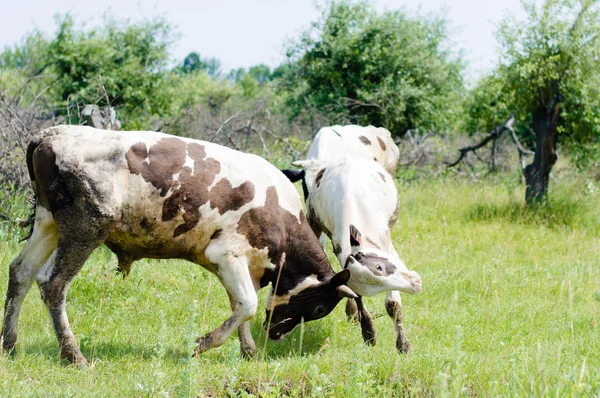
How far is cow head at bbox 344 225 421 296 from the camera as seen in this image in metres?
4.95

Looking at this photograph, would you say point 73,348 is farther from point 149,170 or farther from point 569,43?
point 569,43

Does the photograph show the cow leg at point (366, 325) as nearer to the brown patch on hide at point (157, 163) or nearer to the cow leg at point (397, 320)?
the cow leg at point (397, 320)

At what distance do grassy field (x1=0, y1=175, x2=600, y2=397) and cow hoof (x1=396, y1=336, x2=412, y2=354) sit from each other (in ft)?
0.52

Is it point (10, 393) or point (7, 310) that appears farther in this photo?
point (7, 310)

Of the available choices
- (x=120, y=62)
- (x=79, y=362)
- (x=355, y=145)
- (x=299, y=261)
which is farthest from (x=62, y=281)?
(x=120, y=62)

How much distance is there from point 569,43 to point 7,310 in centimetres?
933

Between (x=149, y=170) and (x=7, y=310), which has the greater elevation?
(x=149, y=170)

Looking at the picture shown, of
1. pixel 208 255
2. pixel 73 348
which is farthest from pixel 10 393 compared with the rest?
pixel 208 255

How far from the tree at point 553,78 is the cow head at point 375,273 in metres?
6.67

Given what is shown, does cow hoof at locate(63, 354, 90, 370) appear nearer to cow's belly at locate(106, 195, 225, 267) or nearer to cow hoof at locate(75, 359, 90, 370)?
cow hoof at locate(75, 359, 90, 370)

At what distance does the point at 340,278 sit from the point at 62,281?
1.99 meters

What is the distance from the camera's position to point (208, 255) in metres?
4.95

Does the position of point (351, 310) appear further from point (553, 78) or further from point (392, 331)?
point (553, 78)

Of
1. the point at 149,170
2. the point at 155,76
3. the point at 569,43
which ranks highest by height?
the point at 569,43
